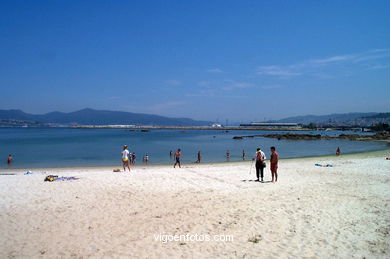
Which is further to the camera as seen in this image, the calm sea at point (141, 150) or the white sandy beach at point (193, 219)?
the calm sea at point (141, 150)

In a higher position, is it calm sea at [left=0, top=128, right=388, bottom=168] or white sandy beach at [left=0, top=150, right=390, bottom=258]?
white sandy beach at [left=0, top=150, right=390, bottom=258]

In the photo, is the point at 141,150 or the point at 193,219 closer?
the point at 193,219

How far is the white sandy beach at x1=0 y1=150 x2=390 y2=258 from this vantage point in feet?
18.8

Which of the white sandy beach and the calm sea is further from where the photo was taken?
the calm sea

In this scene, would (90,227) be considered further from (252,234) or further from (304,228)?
(304,228)

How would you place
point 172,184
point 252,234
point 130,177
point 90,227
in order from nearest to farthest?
point 252,234, point 90,227, point 172,184, point 130,177

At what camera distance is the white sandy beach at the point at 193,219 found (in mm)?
5727

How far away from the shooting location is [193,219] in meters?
7.44

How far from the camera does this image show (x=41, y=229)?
22.2 feet


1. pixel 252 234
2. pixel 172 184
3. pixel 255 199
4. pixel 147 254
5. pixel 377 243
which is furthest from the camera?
pixel 172 184

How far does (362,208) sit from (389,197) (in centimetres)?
212

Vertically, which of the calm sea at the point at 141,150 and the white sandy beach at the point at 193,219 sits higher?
the white sandy beach at the point at 193,219

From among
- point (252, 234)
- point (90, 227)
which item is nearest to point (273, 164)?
point (252, 234)

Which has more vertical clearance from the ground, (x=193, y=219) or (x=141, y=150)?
(x=193, y=219)
